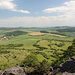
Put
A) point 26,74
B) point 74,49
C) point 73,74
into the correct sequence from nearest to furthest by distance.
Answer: point 73,74, point 26,74, point 74,49

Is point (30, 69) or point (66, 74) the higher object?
point (66, 74)

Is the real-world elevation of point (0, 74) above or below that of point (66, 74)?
below

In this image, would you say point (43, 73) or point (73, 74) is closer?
point (73, 74)

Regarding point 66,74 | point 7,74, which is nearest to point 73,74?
point 66,74

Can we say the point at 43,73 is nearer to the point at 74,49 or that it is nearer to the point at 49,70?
the point at 49,70

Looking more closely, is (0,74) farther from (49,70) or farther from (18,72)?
(49,70)

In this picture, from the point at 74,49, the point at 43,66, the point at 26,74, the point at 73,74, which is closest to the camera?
the point at 73,74

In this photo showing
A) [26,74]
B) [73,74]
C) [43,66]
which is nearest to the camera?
[73,74]

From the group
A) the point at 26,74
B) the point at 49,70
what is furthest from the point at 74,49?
the point at 26,74

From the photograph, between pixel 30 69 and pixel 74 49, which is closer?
pixel 30 69

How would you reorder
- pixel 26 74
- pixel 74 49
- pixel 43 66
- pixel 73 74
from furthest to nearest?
pixel 74 49, pixel 26 74, pixel 43 66, pixel 73 74
